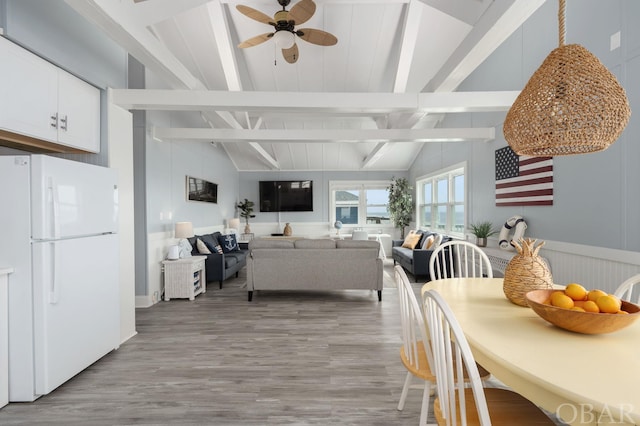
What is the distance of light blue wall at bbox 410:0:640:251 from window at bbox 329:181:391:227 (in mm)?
4805

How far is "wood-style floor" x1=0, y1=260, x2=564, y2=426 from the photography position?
204 centimetres

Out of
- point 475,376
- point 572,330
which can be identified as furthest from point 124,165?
point 572,330

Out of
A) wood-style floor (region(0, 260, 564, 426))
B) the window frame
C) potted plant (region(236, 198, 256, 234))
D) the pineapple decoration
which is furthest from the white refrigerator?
potted plant (region(236, 198, 256, 234))

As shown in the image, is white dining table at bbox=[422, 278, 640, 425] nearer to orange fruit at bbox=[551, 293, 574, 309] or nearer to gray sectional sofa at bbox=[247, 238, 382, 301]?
orange fruit at bbox=[551, 293, 574, 309]

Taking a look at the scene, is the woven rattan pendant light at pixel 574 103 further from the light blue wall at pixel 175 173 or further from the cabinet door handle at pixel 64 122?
the light blue wall at pixel 175 173

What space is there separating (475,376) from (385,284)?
4748 mm

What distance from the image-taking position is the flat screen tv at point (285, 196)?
9.51m

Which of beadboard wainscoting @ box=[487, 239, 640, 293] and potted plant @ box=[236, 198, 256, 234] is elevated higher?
potted plant @ box=[236, 198, 256, 234]

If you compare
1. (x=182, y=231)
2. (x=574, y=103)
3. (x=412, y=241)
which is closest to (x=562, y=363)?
(x=574, y=103)

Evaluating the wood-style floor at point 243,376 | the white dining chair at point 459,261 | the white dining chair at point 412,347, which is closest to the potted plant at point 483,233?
the white dining chair at point 459,261

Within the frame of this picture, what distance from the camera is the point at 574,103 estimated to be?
129 cm

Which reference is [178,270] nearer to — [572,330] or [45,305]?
[45,305]

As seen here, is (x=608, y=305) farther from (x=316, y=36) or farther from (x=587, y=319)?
(x=316, y=36)

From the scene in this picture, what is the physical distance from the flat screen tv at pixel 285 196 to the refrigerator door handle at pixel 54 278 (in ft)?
24.0
